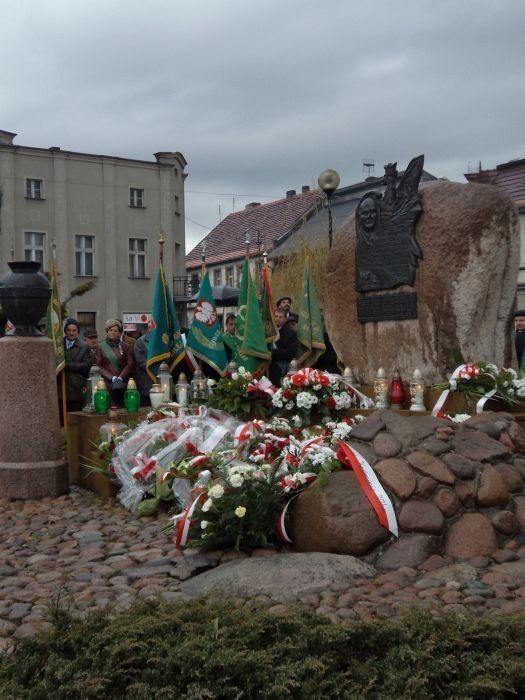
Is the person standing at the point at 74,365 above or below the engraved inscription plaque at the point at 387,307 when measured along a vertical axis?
below

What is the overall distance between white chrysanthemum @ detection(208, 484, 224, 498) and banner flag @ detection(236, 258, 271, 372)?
3.96m

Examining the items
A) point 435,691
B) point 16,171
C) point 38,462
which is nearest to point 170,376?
point 38,462

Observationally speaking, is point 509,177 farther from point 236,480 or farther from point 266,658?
point 266,658

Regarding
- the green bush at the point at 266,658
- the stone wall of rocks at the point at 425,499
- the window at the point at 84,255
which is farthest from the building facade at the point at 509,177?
the green bush at the point at 266,658

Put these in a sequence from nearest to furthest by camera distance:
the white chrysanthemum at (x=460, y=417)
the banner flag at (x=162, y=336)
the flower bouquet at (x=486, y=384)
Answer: the white chrysanthemum at (x=460, y=417) → the flower bouquet at (x=486, y=384) → the banner flag at (x=162, y=336)

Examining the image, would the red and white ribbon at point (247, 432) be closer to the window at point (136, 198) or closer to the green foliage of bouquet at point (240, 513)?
the green foliage of bouquet at point (240, 513)

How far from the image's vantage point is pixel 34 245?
34.7 meters

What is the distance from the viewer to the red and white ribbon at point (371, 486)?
203 inches

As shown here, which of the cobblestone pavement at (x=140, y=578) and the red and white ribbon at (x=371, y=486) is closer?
the cobblestone pavement at (x=140, y=578)

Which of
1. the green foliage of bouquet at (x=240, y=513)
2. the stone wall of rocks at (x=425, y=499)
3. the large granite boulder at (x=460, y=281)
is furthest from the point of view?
the large granite boulder at (x=460, y=281)

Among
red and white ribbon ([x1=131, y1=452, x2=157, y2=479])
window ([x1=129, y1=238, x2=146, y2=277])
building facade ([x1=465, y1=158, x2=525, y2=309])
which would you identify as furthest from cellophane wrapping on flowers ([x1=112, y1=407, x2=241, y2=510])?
window ([x1=129, y1=238, x2=146, y2=277])

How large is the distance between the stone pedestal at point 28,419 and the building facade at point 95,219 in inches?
1024

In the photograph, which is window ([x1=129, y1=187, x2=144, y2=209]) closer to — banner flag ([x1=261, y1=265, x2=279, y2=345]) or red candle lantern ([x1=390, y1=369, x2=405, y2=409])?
banner flag ([x1=261, y1=265, x2=279, y2=345])

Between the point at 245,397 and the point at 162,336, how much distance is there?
2099 mm
